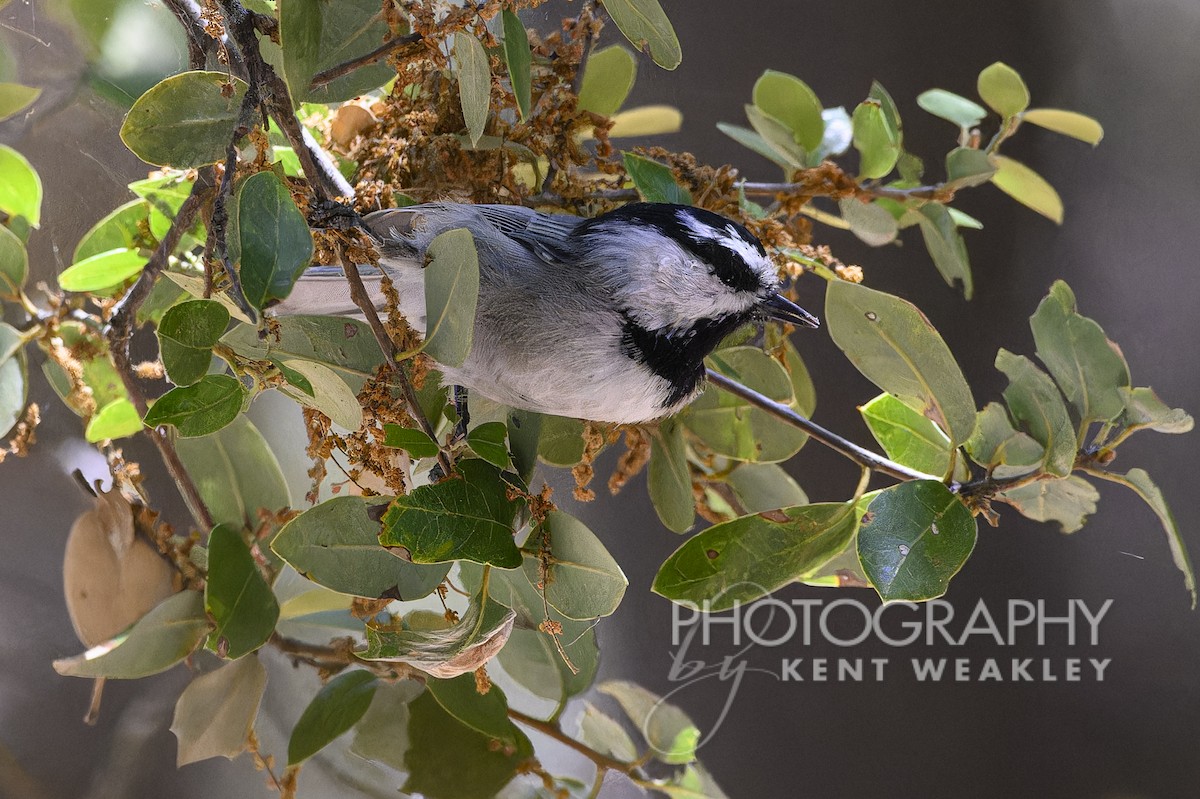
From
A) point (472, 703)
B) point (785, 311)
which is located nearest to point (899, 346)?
point (785, 311)

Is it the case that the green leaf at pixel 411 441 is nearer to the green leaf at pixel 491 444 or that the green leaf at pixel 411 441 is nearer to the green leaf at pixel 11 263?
the green leaf at pixel 491 444

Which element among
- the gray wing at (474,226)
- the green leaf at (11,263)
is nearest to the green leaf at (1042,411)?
the gray wing at (474,226)

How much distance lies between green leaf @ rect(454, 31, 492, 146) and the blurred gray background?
0.80ft

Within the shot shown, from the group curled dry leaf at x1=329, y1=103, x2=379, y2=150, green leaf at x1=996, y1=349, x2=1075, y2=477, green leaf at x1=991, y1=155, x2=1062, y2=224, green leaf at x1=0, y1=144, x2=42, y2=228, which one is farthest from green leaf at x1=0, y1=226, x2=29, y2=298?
green leaf at x1=991, y1=155, x2=1062, y2=224

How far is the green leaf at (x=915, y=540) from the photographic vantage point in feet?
1.08

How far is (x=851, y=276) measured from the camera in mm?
433

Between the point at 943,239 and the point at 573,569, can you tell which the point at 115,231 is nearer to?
the point at 573,569

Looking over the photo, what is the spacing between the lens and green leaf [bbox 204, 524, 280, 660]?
0.39m

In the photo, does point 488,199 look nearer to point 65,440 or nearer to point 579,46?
point 579,46

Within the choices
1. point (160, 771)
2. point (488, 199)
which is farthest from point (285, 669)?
point (488, 199)

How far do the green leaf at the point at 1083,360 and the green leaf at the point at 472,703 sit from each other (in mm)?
307

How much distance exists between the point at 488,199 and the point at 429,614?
20cm

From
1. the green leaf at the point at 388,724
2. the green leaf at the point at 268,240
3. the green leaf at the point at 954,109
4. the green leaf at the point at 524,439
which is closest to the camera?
the green leaf at the point at 268,240

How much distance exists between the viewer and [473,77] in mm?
313
